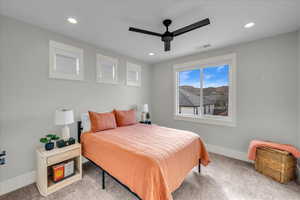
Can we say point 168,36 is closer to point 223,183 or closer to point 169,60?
point 169,60

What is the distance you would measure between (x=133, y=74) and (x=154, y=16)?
7.36 feet

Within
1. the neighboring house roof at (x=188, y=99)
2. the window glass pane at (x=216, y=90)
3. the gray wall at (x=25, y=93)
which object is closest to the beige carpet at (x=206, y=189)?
the gray wall at (x=25, y=93)

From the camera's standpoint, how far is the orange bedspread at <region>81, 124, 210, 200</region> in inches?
52.2

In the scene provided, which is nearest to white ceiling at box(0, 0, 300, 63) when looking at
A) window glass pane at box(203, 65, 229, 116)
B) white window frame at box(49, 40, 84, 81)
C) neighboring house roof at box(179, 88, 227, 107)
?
white window frame at box(49, 40, 84, 81)

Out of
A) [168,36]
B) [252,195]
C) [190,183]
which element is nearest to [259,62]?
[168,36]

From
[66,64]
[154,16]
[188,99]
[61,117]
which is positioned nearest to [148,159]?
[61,117]

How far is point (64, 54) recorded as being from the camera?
251 centimetres

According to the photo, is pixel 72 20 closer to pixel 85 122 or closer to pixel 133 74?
pixel 85 122

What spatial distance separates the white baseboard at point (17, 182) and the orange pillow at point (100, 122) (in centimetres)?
117

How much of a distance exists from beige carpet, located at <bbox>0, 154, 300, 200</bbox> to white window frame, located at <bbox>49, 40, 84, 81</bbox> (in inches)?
76.9

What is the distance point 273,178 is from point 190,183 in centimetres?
150

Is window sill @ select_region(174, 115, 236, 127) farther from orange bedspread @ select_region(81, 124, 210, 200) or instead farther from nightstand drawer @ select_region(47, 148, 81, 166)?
nightstand drawer @ select_region(47, 148, 81, 166)

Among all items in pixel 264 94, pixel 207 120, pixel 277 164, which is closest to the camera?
pixel 277 164

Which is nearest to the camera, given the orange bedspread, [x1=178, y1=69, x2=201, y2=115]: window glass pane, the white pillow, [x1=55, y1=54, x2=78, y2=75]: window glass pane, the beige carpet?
the orange bedspread
